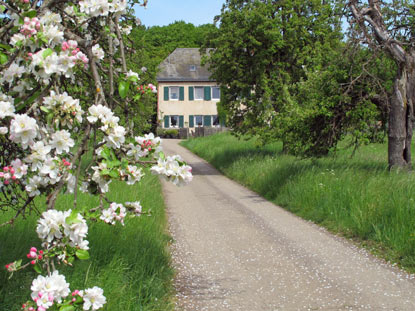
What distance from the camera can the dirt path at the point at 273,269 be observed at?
214 inches

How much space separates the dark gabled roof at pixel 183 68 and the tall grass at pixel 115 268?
46.6m

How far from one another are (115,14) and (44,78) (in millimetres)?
865

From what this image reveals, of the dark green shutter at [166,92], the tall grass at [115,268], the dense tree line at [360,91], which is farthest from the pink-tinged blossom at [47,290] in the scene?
the dark green shutter at [166,92]

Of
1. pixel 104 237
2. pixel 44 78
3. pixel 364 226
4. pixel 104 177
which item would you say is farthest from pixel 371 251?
pixel 44 78

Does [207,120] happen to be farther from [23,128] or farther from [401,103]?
[23,128]

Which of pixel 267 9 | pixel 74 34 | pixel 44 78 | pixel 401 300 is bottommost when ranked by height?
pixel 401 300

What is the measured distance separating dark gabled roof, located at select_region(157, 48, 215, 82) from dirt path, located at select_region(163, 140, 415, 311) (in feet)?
142

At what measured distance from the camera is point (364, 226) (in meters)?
8.22

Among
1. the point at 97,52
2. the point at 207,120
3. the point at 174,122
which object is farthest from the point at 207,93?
the point at 97,52

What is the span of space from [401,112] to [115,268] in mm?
9127

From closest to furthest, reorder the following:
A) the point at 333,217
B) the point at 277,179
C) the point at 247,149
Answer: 1. the point at 333,217
2. the point at 277,179
3. the point at 247,149

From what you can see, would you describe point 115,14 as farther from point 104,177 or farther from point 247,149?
point 247,149

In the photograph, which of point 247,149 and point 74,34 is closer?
point 74,34

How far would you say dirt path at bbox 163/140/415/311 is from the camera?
543 cm
